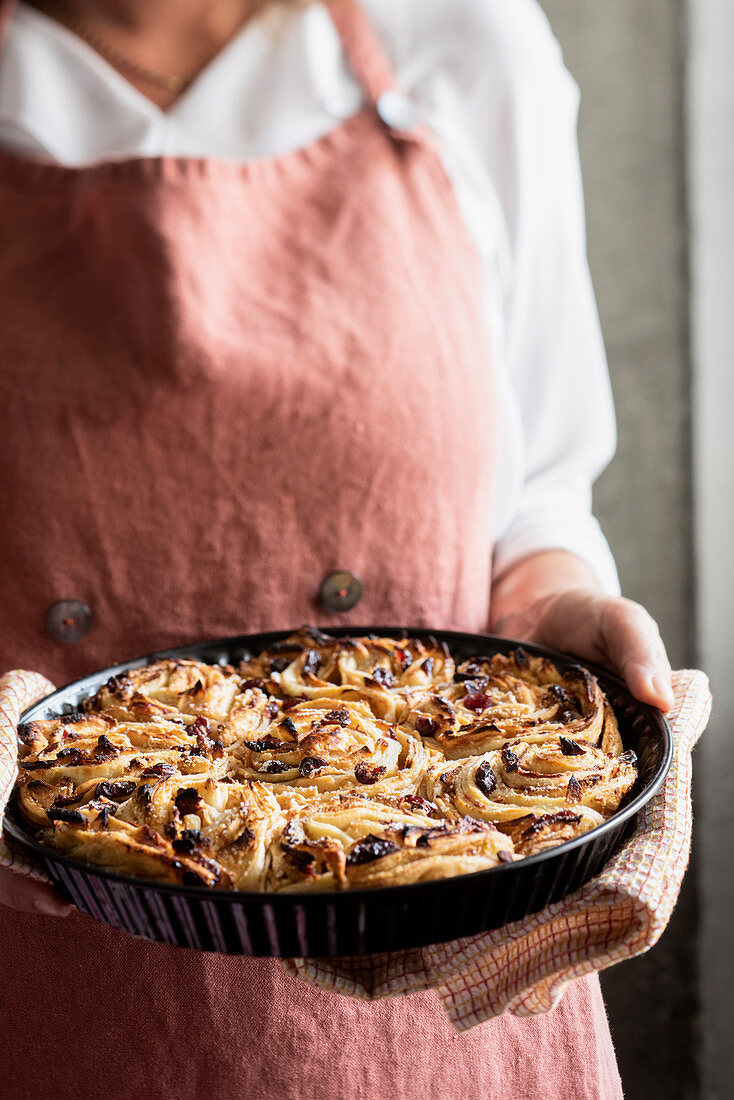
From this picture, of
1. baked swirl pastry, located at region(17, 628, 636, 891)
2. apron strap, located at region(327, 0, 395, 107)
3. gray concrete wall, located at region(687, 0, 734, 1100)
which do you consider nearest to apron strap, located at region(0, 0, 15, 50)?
apron strap, located at region(327, 0, 395, 107)

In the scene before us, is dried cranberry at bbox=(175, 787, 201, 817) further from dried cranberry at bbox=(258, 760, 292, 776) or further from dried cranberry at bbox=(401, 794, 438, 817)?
dried cranberry at bbox=(401, 794, 438, 817)

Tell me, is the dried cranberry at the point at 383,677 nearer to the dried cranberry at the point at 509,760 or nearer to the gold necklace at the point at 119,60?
the dried cranberry at the point at 509,760

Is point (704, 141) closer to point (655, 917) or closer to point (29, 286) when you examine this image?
point (29, 286)

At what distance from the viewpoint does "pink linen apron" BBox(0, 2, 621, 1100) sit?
126 centimetres

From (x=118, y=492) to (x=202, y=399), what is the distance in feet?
0.59

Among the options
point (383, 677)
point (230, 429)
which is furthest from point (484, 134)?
point (383, 677)

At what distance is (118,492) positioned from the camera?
1.40 meters

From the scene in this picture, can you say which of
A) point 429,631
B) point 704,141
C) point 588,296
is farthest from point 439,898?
point 704,141

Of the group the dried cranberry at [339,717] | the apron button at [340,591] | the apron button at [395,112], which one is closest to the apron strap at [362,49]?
the apron button at [395,112]

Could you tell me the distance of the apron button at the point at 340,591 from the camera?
1.47 meters

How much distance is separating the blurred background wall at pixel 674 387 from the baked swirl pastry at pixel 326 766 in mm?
1258

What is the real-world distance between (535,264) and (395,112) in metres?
0.36

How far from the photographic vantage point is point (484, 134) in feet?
5.58

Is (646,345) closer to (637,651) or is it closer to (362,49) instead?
(362,49)
